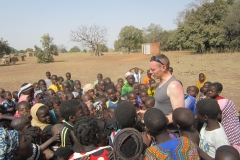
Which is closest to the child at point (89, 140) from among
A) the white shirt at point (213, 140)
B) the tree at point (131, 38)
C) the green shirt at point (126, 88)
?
the white shirt at point (213, 140)

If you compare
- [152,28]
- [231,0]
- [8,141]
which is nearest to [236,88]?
[8,141]

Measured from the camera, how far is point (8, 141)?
5.59ft

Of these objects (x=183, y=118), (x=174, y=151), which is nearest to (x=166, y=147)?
(x=174, y=151)

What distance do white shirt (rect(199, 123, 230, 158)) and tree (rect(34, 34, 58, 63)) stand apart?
3210 cm

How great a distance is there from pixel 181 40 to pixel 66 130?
26.7 metres

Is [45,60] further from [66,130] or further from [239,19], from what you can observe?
[66,130]

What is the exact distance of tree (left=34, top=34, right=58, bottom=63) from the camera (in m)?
32.1

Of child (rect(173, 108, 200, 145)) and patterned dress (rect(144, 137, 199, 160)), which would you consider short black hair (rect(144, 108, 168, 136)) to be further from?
child (rect(173, 108, 200, 145))

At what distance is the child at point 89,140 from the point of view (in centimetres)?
196

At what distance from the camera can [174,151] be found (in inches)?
73.8

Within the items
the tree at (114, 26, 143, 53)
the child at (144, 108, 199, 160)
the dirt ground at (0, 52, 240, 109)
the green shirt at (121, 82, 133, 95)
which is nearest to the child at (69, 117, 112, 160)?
the child at (144, 108, 199, 160)

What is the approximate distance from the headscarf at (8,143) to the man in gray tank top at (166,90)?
5.31 ft

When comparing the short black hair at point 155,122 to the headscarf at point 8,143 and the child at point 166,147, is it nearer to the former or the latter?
the child at point 166,147

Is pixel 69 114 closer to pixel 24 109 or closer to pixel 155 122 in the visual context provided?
pixel 155 122
